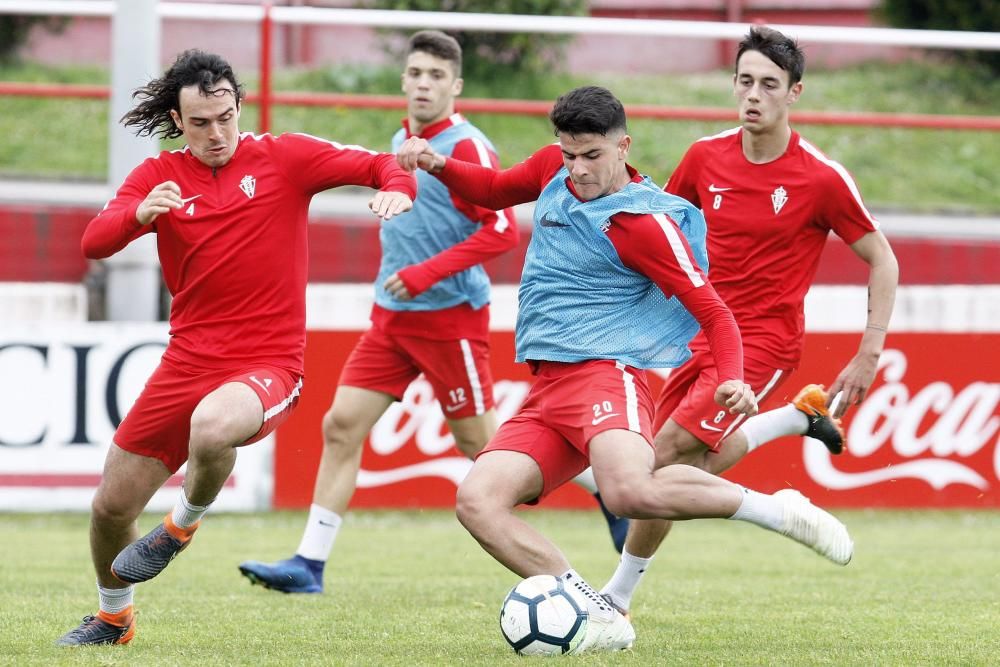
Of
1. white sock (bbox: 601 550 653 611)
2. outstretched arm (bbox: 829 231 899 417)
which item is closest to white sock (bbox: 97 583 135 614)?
white sock (bbox: 601 550 653 611)

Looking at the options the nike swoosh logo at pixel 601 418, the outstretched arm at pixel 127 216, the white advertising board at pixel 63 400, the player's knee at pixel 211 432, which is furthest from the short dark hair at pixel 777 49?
the white advertising board at pixel 63 400

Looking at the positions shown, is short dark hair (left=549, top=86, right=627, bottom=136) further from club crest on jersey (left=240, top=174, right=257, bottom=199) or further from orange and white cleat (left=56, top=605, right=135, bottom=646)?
orange and white cleat (left=56, top=605, right=135, bottom=646)

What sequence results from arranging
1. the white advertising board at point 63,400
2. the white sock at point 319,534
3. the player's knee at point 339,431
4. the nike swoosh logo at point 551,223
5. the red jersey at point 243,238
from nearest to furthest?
the nike swoosh logo at point 551,223
the red jersey at point 243,238
the white sock at point 319,534
the player's knee at point 339,431
the white advertising board at point 63,400

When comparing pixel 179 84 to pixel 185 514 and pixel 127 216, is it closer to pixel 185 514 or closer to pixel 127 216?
pixel 127 216

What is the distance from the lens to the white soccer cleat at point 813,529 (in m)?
5.43

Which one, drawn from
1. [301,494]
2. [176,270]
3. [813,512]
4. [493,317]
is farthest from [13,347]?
[813,512]

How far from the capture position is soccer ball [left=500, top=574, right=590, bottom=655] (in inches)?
208

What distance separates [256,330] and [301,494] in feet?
15.7

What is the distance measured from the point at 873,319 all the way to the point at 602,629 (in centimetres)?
189

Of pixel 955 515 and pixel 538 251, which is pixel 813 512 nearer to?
pixel 538 251

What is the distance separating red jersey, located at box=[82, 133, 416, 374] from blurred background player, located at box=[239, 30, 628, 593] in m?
1.69

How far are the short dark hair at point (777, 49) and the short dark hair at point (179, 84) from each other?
215cm

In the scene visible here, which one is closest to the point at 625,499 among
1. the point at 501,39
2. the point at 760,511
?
the point at 760,511

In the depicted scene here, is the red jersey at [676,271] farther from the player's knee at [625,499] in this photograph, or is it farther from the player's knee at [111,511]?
the player's knee at [111,511]
